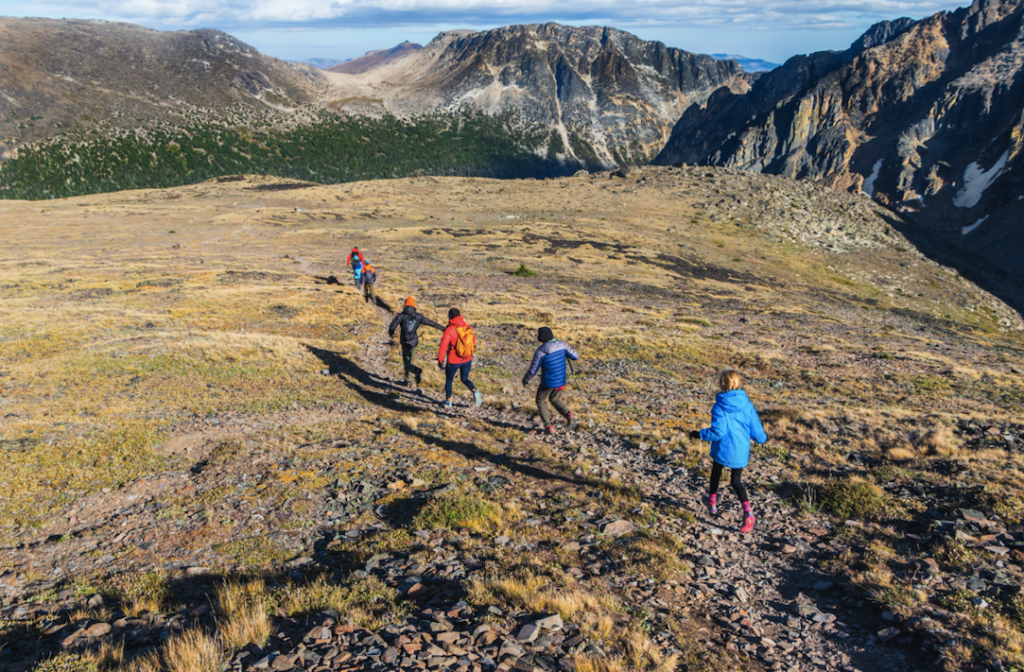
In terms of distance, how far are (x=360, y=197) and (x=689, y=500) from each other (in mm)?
90521

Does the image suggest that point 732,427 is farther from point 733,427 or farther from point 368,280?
point 368,280

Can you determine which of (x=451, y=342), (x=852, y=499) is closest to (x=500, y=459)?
(x=451, y=342)

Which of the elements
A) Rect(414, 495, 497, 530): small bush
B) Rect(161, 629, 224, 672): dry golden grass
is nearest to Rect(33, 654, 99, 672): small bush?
Rect(161, 629, 224, 672): dry golden grass

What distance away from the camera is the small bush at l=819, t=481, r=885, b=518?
9.45 m

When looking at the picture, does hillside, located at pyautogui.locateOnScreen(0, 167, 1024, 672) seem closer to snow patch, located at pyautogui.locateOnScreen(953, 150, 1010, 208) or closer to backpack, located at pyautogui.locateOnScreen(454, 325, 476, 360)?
backpack, located at pyautogui.locateOnScreen(454, 325, 476, 360)

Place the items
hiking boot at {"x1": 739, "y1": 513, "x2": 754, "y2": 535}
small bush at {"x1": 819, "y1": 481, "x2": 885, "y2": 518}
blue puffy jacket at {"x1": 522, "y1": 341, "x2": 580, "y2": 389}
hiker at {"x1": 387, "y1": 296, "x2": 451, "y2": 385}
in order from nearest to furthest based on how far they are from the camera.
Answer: hiking boot at {"x1": 739, "y1": 513, "x2": 754, "y2": 535} → small bush at {"x1": 819, "y1": 481, "x2": 885, "y2": 518} → blue puffy jacket at {"x1": 522, "y1": 341, "x2": 580, "y2": 389} → hiker at {"x1": 387, "y1": 296, "x2": 451, "y2": 385}

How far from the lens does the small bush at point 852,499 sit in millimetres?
9453

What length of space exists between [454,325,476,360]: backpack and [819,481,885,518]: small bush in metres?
8.71

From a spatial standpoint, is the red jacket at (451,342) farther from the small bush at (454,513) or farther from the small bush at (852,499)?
the small bush at (852,499)

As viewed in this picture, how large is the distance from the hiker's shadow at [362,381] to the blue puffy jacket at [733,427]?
9.50 m

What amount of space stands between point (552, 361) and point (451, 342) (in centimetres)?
340

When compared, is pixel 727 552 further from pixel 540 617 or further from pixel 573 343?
pixel 573 343

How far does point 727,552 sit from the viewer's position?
836cm

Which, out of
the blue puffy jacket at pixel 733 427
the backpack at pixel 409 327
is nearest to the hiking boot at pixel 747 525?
the blue puffy jacket at pixel 733 427
